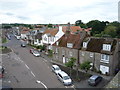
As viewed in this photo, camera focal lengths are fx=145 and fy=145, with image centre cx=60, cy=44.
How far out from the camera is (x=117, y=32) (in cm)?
7288

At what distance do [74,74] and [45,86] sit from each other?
8.10m

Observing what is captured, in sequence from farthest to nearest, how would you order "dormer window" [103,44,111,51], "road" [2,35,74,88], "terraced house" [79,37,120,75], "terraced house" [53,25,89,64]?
1. "terraced house" [53,25,89,64]
2. "dormer window" [103,44,111,51]
3. "terraced house" [79,37,120,75]
4. "road" [2,35,74,88]

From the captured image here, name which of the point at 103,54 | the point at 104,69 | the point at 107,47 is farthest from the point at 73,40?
the point at 104,69

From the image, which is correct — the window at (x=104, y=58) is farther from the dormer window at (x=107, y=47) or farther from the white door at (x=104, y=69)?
the dormer window at (x=107, y=47)

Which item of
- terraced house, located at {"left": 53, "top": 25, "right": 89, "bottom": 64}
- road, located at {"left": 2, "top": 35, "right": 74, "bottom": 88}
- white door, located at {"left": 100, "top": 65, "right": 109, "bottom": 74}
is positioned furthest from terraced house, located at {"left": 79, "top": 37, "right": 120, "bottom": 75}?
road, located at {"left": 2, "top": 35, "right": 74, "bottom": 88}

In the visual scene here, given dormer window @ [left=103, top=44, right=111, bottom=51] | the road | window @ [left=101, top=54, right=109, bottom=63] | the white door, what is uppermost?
dormer window @ [left=103, top=44, right=111, bottom=51]

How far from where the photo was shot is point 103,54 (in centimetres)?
3056

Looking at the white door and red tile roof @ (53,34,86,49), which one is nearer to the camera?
the white door

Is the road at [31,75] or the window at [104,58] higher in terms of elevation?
the window at [104,58]

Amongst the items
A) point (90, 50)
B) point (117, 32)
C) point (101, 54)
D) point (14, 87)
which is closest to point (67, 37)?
point (90, 50)

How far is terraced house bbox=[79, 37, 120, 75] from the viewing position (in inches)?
1179

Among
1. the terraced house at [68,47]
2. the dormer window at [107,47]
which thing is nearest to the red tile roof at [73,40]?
the terraced house at [68,47]

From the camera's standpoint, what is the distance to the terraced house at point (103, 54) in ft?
98.2

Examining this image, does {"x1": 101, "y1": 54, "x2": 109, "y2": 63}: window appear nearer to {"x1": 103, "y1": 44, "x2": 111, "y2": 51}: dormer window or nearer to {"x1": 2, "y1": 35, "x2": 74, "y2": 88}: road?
{"x1": 103, "y1": 44, "x2": 111, "y2": 51}: dormer window
